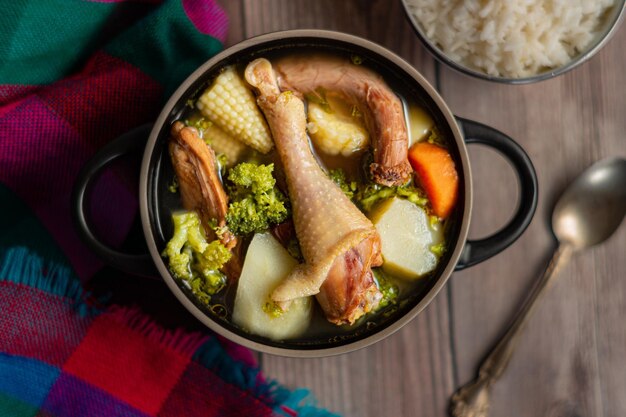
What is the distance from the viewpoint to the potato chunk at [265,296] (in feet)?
3.81

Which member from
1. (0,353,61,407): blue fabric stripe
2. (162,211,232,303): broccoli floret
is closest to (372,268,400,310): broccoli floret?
(162,211,232,303): broccoli floret

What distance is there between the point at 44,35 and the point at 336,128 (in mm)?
588

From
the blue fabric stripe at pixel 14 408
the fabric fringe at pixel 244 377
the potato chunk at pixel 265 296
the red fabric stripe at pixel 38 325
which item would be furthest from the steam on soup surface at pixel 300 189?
the blue fabric stripe at pixel 14 408

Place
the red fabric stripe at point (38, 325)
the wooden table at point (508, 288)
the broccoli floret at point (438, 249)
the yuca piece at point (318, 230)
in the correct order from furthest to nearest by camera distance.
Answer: the wooden table at point (508, 288) < the red fabric stripe at point (38, 325) < the broccoli floret at point (438, 249) < the yuca piece at point (318, 230)

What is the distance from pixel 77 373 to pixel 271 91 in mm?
657

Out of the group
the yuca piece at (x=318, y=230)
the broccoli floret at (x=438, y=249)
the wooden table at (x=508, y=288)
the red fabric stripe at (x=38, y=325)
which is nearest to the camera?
the yuca piece at (x=318, y=230)

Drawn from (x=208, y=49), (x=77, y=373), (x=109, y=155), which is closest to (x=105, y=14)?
(x=208, y=49)

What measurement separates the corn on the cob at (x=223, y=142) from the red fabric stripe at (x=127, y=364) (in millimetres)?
413

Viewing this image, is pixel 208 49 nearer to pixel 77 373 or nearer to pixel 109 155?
pixel 109 155

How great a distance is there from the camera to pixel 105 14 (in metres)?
1.37

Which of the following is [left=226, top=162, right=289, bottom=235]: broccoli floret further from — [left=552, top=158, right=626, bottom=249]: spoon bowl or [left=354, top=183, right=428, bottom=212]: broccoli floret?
[left=552, top=158, right=626, bottom=249]: spoon bowl

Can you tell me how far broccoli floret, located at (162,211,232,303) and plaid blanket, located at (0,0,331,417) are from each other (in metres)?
0.21

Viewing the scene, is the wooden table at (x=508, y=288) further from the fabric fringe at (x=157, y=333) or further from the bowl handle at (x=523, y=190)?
the bowl handle at (x=523, y=190)

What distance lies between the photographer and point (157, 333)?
1.36 meters
